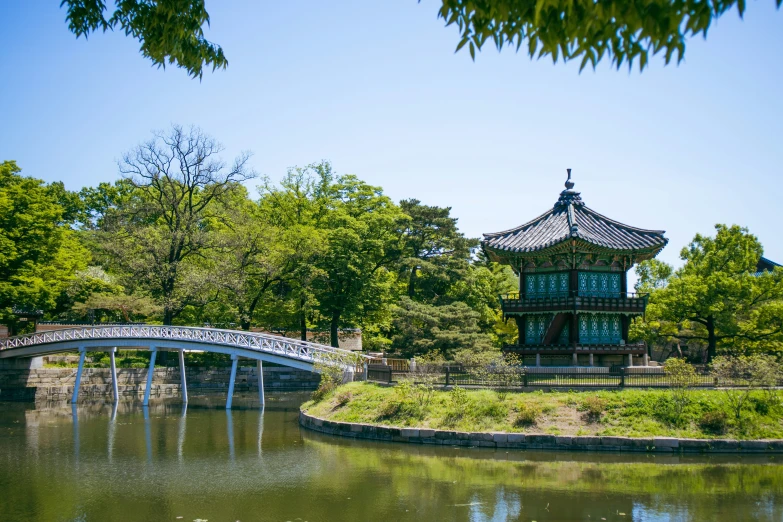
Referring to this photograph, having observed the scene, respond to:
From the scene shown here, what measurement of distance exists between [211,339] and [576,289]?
64.3ft

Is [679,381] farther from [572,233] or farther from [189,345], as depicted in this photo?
[189,345]

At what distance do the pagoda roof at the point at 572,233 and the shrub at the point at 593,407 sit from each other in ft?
37.9

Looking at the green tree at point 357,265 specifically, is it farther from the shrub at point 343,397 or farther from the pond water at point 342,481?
the pond water at point 342,481

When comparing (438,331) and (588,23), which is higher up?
(588,23)

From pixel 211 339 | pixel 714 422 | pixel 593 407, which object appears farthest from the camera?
pixel 211 339

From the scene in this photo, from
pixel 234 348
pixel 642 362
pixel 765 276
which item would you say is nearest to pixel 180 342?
pixel 234 348

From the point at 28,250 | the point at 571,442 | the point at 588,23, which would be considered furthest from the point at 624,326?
Answer: the point at 28,250

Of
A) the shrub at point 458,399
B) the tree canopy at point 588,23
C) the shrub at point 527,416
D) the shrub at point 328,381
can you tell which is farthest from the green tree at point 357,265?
the tree canopy at point 588,23

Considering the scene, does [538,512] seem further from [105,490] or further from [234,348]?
[234,348]

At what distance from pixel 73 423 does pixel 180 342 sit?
788 centimetres

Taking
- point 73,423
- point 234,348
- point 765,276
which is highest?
point 765,276

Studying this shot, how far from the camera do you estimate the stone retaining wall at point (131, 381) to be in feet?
139

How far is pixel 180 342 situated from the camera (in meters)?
38.4

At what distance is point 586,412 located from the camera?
25.9 metres
